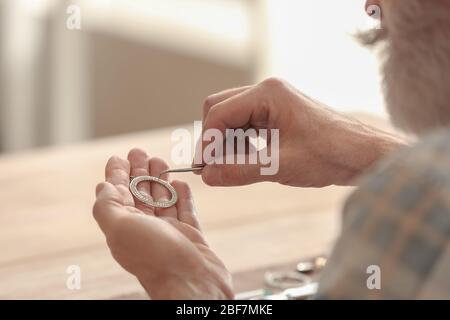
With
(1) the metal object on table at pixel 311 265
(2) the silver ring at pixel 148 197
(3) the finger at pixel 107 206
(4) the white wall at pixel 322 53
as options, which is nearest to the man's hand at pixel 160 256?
(3) the finger at pixel 107 206

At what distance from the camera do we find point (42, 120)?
13.7 ft

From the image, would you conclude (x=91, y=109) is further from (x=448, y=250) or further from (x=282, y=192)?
(x=448, y=250)

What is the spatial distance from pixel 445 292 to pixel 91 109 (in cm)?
334

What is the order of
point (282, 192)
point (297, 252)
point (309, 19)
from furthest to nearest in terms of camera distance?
point (309, 19)
point (282, 192)
point (297, 252)

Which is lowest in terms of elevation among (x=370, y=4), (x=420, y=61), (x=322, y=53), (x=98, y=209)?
(x=98, y=209)

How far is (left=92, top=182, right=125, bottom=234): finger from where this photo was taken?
1152 millimetres

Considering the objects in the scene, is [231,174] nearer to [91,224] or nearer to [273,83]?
[273,83]

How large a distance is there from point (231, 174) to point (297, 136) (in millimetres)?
122

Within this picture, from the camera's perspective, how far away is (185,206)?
1.33m

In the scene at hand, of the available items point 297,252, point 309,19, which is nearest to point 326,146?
point 297,252

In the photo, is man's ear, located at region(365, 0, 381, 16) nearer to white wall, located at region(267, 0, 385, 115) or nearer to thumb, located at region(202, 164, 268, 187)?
thumb, located at region(202, 164, 268, 187)

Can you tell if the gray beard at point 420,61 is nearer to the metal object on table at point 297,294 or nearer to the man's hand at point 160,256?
the man's hand at point 160,256

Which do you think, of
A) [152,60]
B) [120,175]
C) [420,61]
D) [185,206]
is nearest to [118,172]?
[120,175]

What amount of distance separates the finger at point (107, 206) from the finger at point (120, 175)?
4 centimetres
